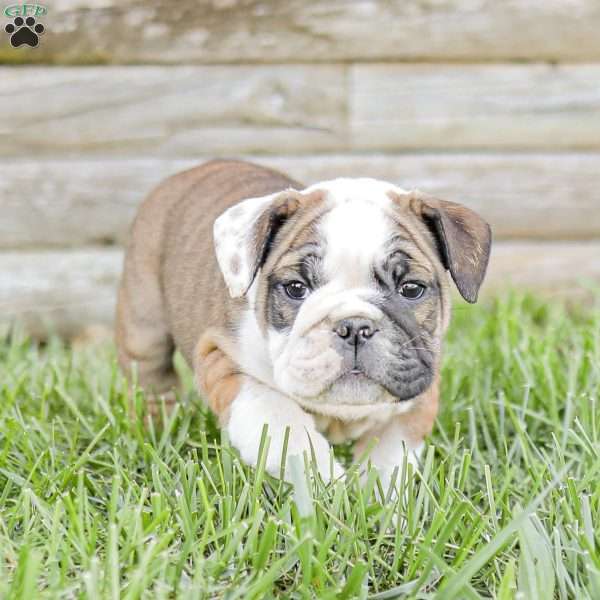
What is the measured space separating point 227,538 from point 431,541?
0.54m

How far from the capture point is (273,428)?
2959 mm

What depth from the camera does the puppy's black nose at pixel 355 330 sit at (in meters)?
2.80

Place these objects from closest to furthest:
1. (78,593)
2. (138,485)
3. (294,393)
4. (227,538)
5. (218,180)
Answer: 1. (78,593)
2. (227,538)
3. (294,393)
4. (138,485)
5. (218,180)

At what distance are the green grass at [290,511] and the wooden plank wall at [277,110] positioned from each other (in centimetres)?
166

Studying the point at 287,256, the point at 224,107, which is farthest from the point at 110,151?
the point at 287,256

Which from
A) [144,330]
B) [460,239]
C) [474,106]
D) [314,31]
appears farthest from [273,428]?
[474,106]

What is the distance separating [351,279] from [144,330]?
130cm

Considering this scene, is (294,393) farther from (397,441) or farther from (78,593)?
(78,593)

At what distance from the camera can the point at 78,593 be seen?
2.32 metres

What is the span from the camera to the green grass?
2.37m

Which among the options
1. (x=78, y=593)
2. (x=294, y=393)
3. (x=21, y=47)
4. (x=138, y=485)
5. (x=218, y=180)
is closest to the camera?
(x=78, y=593)

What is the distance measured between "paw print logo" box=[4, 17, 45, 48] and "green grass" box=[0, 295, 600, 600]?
2.10 metres

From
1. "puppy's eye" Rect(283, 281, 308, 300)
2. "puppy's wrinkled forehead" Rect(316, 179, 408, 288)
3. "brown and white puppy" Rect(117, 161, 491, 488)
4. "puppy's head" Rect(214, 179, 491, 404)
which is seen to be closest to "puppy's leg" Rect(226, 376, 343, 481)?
"brown and white puppy" Rect(117, 161, 491, 488)

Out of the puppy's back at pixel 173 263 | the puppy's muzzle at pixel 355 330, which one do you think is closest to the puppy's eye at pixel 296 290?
the puppy's muzzle at pixel 355 330
